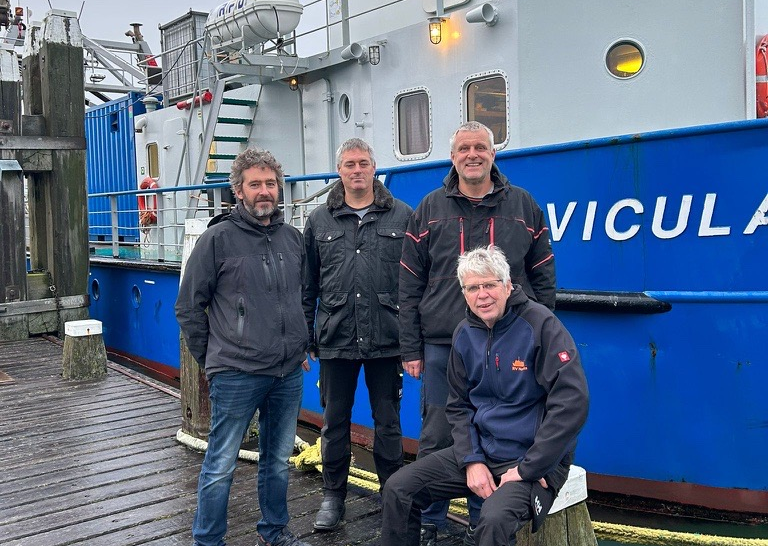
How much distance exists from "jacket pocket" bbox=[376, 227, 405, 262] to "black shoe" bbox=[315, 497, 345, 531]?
1.21 m

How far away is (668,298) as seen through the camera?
448 cm

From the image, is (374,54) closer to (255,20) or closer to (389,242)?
(255,20)

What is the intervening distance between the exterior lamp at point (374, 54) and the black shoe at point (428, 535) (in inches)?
193

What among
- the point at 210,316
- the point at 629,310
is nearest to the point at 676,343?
the point at 629,310

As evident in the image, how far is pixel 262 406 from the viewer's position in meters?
3.50

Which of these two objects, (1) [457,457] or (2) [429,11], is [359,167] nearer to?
(1) [457,457]

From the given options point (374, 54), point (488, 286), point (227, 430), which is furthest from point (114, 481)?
point (374, 54)

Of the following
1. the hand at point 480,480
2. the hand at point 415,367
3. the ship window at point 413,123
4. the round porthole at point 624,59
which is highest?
the round porthole at point 624,59

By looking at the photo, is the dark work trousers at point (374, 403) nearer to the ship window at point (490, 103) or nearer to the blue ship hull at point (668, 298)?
the blue ship hull at point (668, 298)

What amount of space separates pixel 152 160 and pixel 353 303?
30.8 feet

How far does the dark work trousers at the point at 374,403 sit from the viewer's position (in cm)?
376

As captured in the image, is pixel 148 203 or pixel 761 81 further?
pixel 148 203

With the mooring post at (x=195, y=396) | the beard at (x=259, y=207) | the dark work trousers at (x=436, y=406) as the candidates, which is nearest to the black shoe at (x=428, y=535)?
the dark work trousers at (x=436, y=406)

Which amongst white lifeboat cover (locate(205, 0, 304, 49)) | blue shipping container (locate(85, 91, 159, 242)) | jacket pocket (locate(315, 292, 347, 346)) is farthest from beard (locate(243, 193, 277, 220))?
blue shipping container (locate(85, 91, 159, 242))
